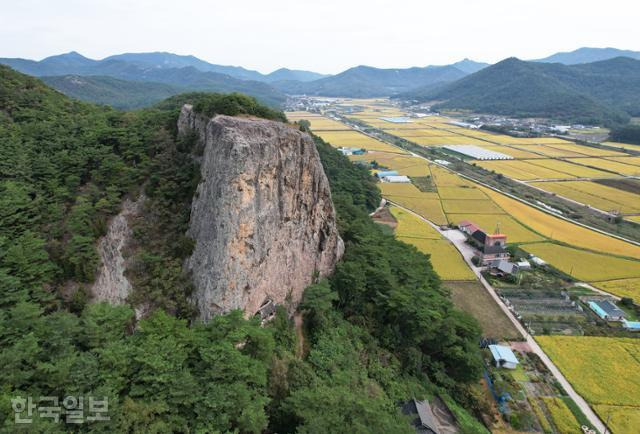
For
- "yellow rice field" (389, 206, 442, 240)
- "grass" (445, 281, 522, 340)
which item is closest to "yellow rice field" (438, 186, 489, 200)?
"yellow rice field" (389, 206, 442, 240)

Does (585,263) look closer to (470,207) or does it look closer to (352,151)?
(470,207)

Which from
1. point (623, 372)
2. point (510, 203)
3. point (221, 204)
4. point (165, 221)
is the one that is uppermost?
point (221, 204)

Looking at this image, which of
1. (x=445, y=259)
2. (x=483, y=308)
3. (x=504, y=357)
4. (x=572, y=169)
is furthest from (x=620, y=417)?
(x=572, y=169)

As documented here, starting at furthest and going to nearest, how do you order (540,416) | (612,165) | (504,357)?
(612,165), (504,357), (540,416)

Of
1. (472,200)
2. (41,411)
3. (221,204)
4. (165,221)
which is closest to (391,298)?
(221,204)

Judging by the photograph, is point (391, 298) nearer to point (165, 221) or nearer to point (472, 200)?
point (165, 221)
